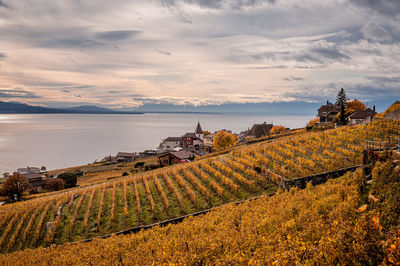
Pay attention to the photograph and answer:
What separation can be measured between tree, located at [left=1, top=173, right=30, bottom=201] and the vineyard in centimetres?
1755

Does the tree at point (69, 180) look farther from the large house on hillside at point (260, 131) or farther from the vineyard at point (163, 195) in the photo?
the large house on hillside at point (260, 131)

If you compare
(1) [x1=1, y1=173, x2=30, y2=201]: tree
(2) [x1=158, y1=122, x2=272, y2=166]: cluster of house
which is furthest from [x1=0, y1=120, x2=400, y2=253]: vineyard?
(2) [x1=158, y1=122, x2=272, y2=166]: cluster of house

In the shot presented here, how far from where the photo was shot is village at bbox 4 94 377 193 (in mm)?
52375

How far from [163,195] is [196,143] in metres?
90.0

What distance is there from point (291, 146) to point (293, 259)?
88.3ft

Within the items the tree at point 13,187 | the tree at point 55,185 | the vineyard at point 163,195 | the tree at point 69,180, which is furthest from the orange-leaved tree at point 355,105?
the tree at point 13,187

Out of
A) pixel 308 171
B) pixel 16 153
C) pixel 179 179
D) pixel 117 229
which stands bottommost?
pixel 16 153

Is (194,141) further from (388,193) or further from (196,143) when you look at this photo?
(388,193)

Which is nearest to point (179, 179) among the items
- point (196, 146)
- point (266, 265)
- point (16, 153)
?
point (266, 265)

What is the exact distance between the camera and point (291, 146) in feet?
99.6

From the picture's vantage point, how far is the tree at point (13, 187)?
3728cm

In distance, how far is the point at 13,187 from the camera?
A: 37.5 m

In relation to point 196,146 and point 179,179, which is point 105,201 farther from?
point 196,146

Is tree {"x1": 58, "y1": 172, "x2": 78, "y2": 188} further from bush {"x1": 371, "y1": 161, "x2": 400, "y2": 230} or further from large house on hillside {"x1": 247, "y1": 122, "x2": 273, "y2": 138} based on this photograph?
large house on hillside {"x1": 247, "y1": 122, "x2": 273, "y2": 138}
